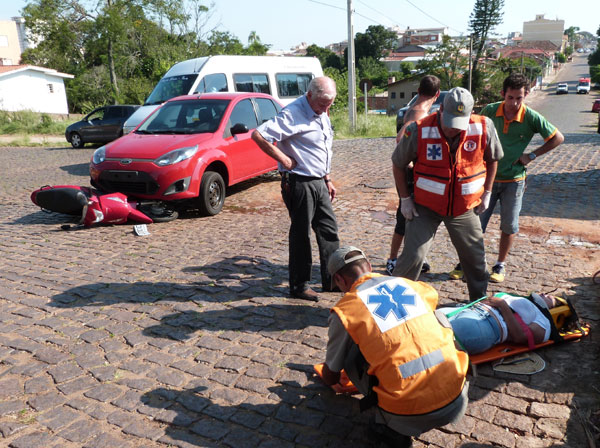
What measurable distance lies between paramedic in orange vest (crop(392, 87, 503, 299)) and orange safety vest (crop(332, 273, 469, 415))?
127cm

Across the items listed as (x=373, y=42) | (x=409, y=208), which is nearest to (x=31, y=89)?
(x=409, y=208)

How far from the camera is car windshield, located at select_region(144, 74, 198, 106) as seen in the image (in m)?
13.1

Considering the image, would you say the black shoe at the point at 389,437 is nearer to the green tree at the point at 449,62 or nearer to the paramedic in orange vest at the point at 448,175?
the paramedic in orange vest at the point at 448,175

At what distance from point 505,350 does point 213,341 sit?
2138 millimetres


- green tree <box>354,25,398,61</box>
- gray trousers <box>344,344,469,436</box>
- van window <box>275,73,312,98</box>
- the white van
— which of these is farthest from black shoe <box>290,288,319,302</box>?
green tree <box>354,25,398,61</box>

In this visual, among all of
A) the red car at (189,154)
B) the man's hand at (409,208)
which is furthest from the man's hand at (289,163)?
the red car at (189,154)

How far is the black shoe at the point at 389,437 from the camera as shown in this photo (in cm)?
256

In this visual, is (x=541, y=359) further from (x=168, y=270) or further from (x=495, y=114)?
(x=168, y=270)

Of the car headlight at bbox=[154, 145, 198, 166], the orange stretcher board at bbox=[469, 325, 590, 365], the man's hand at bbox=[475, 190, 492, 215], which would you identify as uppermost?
→ the car headlight at bbox=[154, 145, 198, 166]

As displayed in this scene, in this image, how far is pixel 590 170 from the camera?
401 inches

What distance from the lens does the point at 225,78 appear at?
13758 mm

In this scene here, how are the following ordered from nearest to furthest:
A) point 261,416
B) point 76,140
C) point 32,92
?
point 261,416 < point 76,140 < point 32,92

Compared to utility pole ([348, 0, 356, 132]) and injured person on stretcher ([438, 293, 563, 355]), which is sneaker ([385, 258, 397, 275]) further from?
utility pole ([348, 0, 356, 132])

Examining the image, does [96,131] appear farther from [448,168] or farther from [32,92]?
[32,92]
